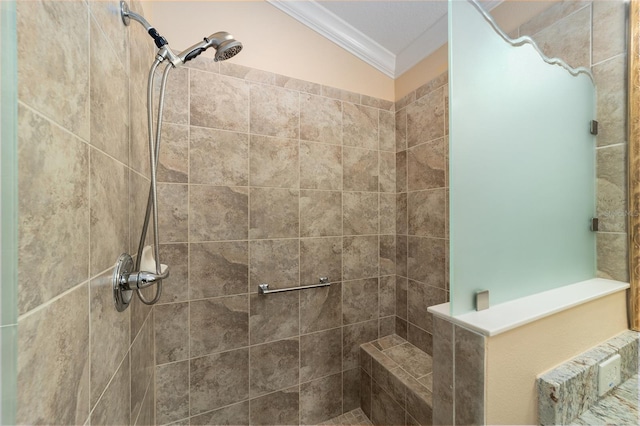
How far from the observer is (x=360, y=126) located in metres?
1.58

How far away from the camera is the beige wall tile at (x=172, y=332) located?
110cm

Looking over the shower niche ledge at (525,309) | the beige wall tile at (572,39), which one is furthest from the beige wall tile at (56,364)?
the beige wall tile at (572,39)

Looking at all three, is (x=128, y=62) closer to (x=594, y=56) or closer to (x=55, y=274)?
(x=55, y=274)

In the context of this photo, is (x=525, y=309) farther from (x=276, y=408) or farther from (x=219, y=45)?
(x=276, y=408)

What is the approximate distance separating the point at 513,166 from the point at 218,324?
1447mm

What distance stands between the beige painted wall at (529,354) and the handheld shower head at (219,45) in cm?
117

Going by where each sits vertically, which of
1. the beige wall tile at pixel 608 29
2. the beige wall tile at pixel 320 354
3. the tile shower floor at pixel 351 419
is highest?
the beige wall tile at pixel 608 29

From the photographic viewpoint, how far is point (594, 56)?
908 mm

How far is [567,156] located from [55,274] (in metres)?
1.47

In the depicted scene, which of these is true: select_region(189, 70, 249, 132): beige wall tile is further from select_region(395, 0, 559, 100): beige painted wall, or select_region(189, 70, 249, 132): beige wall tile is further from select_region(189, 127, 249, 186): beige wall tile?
select_region(395, 0, 559, 100): beige painted wall

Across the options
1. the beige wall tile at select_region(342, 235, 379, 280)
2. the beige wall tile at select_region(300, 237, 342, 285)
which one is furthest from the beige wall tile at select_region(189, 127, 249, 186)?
the beige wall tile at select_region(342, 235, 379, 280)

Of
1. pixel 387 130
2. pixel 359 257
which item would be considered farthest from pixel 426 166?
pixel 359 257

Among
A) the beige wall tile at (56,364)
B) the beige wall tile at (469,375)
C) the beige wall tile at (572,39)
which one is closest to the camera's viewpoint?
the beige wall tile at (56,364)

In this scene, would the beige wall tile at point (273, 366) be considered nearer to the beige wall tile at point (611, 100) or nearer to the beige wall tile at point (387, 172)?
the beige wall tile at point (387, 172)
